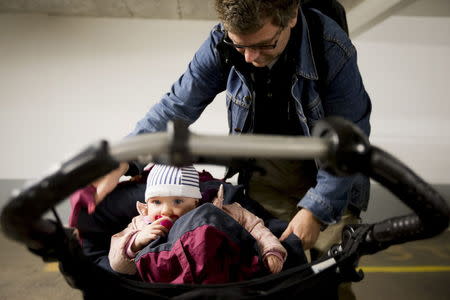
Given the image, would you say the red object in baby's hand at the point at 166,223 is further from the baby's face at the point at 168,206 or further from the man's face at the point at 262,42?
the man's face at the point at 262,42

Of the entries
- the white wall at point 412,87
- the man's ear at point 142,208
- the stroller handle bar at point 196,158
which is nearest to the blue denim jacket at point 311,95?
→ the man's ear at point 142,208

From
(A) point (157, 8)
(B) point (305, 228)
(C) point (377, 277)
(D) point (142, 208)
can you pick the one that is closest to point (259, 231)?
(B) point (305, 228)

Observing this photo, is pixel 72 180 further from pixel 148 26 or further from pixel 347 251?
pixel 148 26

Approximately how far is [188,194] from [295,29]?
60cm

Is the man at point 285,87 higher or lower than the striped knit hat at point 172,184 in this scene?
higher

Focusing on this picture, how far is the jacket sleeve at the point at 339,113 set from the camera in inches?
36.5

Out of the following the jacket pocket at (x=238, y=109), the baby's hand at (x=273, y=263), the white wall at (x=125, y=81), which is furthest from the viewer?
the white wall at (x=125, y=81)

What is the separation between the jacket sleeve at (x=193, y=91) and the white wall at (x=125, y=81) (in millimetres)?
1572

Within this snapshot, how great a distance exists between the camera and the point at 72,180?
1.35 feet

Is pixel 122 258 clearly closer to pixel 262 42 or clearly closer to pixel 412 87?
pixel 262 42

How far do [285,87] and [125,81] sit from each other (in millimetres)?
1920

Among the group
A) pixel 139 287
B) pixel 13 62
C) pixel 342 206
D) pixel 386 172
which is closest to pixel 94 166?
pixel 139 287

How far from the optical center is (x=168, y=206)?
3.11ft

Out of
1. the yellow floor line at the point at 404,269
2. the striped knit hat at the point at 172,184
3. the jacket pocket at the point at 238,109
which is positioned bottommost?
the yellow floor line at the point at 404,269
